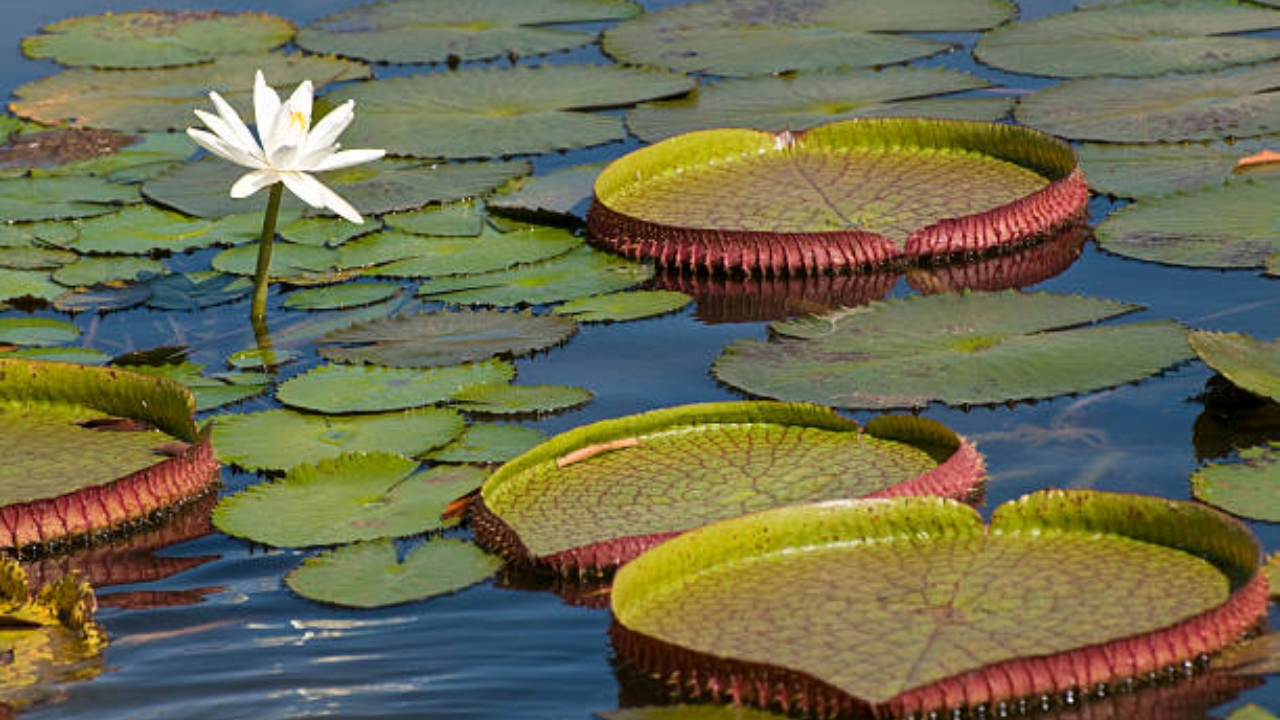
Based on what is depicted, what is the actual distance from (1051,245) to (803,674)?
3.03 metres

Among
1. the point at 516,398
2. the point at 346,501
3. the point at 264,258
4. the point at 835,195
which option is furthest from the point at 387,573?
the point at 835,195

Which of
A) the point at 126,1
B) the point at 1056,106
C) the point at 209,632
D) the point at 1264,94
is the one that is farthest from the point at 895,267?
the point at 126,1

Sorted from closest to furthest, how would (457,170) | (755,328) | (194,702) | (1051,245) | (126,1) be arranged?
(194,702) < (755,328) < (1051,245) < (457,170) < (126,1)

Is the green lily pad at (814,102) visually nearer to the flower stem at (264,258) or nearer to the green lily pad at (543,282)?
the green lily pad at (543,282)

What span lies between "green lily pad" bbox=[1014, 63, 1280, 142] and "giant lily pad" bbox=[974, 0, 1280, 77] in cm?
15

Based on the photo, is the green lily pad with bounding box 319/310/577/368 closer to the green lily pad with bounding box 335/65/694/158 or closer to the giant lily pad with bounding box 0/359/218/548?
the giant lily pad with bounding box 0/359/218/548

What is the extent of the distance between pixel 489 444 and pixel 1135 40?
13.3 feet

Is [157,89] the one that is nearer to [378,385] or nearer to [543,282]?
[543,282]

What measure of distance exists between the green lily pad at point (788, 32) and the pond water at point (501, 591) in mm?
2194

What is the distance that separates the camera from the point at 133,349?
600 cm

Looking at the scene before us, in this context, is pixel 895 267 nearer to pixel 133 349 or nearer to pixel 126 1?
pixel 133 349

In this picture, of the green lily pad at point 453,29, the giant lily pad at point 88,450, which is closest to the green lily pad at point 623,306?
Result: the giant lily pad at point 88,450

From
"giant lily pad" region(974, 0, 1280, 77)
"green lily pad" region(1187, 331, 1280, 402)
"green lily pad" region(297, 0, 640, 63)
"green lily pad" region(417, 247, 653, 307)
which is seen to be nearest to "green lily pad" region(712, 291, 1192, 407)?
"green lily pad" region(1187, 331, 1280, 402)

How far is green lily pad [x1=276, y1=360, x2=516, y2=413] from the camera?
530 cm
